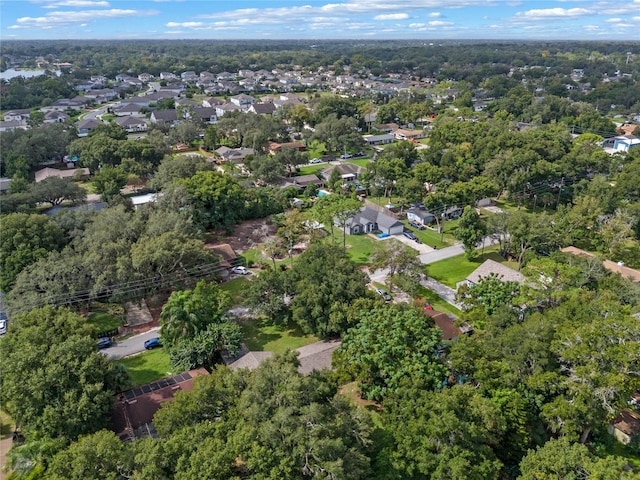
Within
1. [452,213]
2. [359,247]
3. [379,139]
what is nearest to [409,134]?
[379,139]

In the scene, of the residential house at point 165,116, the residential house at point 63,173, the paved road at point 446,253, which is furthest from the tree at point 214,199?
the residential house at point 165,116

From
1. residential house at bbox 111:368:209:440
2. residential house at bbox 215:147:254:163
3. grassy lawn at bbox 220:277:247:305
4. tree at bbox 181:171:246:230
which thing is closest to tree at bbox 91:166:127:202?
tree at bbox 181:171:246:230

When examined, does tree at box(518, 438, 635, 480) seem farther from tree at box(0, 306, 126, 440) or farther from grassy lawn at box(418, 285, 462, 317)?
tree at box(0, 306, 126, 440)

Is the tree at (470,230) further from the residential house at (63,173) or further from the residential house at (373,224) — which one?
the residential house at (63,173)

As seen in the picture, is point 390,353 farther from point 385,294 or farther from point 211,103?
point 211,103

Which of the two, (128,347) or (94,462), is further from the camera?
(128,347)
